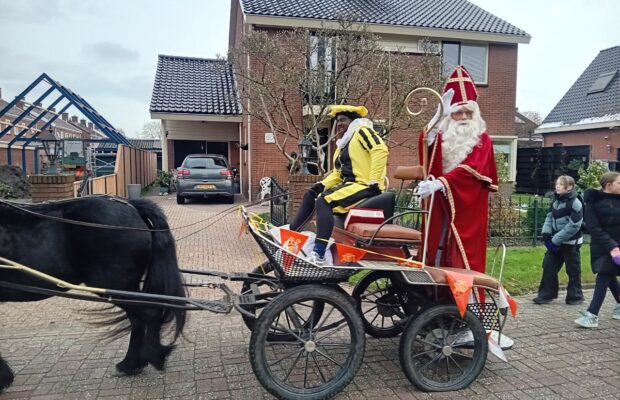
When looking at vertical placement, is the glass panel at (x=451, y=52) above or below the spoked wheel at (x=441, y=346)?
above

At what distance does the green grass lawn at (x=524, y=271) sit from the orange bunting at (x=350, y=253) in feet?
8.60

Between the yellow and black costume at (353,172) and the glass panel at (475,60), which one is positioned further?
the glass panel at (475,60)

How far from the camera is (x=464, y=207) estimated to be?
371cm

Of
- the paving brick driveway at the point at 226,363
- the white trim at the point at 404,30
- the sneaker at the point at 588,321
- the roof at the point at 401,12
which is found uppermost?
the roof at the point at 401,12

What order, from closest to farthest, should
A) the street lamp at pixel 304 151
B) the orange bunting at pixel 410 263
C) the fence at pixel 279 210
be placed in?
the orange bunting at pixel 410 263 → the fence at pixel 279 210 → the street lamp at pixel 304 151

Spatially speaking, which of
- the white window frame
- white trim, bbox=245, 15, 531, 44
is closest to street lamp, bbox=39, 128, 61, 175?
white trim, bbox=245, 15, 531, 44

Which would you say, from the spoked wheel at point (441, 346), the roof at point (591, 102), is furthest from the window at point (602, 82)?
the spoked wheel at point (441, 346)

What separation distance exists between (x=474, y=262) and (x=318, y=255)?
4.25ft

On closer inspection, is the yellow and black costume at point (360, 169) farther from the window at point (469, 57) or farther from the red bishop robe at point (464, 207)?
the window at point (469, 57)

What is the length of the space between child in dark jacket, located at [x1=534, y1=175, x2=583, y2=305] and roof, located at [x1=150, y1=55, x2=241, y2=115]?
12.1 meters

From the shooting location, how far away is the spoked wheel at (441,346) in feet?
11.0

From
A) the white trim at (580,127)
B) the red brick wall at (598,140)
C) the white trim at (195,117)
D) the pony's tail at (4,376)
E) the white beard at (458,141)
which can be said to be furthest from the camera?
the red brick wall at (598,140)

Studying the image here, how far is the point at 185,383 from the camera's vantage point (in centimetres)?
351

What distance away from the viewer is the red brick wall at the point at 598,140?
2030 centimetres
